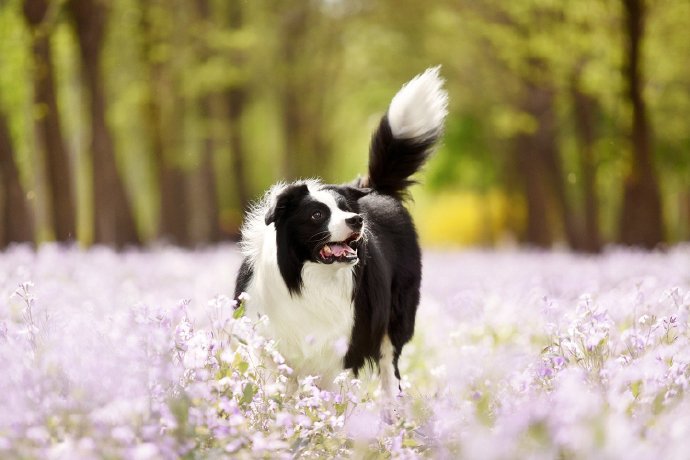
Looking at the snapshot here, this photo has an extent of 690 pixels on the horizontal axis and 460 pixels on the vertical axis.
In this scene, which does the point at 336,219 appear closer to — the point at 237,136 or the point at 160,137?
the point at 160,137

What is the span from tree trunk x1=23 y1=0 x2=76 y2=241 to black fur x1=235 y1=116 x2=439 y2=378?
9.44 metres

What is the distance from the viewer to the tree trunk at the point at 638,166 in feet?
51.4

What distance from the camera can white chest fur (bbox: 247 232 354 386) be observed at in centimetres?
591

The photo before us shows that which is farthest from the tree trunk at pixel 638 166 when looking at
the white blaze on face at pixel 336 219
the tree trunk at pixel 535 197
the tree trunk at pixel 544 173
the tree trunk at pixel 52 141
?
the white blaze on face at pixel 336 219

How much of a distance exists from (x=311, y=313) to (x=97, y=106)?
1289 cm

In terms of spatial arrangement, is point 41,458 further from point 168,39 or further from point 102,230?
point 168,39

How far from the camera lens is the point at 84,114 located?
60.1 ft

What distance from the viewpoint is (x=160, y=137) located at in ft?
74.1

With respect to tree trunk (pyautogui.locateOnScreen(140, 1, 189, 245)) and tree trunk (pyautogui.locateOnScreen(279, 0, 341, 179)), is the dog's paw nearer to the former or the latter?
tree trunk (pyautogui.locateOnScreen(140, 1, 189, 245))

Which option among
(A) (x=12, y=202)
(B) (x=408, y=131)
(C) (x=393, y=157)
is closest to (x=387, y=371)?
(C) (x=393, y=157)

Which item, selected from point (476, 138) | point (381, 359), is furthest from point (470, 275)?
point (476, 138)

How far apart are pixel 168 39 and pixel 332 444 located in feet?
63.6

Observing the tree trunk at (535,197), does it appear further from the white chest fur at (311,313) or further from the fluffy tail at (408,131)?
the white chest fur at (311,313)

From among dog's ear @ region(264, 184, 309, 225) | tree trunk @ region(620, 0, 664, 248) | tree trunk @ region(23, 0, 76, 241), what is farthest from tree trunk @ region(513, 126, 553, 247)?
dog's ear @ region(264, 184, 309, 225)
